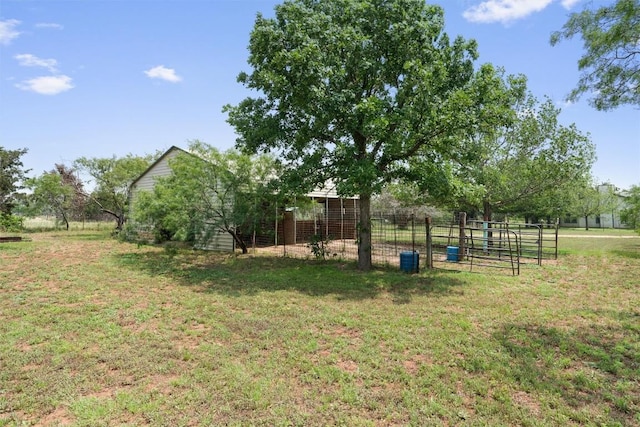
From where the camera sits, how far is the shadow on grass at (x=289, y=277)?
701cm

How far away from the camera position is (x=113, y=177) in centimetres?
2050

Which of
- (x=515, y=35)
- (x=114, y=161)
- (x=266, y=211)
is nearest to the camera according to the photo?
(x=515, y=35)

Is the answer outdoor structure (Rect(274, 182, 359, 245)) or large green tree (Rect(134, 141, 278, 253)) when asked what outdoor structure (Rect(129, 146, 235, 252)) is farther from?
outdoor structure (Rect(274, 182, 359, 245))

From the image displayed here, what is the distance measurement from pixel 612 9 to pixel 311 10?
618 centimetres

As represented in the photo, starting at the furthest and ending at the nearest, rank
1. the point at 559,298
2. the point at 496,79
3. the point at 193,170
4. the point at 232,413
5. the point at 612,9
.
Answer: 1. the point at 193,170
2. the point at 496,79
3. the point at 559,298
4. the point at 612,9
5. the point at 232,413

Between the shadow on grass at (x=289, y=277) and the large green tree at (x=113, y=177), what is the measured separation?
10832mm

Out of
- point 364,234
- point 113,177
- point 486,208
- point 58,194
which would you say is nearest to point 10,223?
point 58,194

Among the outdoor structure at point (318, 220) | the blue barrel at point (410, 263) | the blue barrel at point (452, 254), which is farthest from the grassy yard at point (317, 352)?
the outdoor structure at point (318, 220)

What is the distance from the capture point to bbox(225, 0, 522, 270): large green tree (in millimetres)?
7578

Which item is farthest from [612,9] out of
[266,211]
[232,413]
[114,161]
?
[114,161]

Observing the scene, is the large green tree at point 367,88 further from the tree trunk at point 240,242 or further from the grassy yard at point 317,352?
the tree trunk at point 240,242

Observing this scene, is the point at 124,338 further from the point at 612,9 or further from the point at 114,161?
the point at 114,161

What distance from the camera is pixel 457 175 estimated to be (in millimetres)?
9211

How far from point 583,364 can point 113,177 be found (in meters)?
22.8
